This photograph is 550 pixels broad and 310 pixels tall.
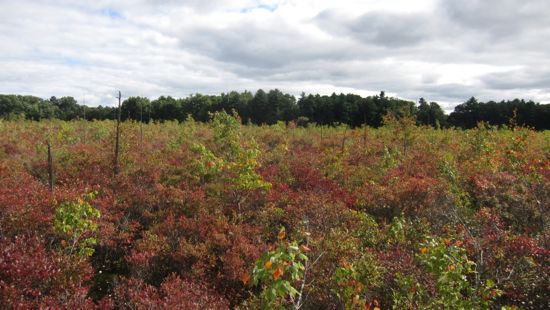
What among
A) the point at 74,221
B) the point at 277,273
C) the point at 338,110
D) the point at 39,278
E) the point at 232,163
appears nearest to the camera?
the point at 277,273

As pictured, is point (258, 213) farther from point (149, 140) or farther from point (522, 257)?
point (149, 140)

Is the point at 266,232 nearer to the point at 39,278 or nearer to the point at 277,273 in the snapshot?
the point at 39,278

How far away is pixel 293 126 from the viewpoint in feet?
61.3

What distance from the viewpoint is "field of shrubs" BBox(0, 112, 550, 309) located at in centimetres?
418

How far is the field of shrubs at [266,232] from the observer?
4176mm

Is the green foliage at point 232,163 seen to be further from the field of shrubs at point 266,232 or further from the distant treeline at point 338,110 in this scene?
the distant treeline at point 338,110

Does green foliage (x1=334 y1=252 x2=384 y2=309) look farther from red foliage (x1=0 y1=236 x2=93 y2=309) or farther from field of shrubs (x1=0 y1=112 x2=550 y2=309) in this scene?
red foliage (x1=0 y1=236 x2=93 y2=309)

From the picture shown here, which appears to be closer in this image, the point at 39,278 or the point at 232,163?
the point at 39,278

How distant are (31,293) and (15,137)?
11493 mm

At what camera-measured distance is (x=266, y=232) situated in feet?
21.1

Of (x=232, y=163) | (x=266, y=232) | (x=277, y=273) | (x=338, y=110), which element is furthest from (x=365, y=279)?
(x=338, y=110)

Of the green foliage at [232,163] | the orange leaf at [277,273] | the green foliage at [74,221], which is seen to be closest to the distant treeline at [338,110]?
the green foliage at [232,163]

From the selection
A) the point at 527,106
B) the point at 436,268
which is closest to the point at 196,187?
the point at 436,268

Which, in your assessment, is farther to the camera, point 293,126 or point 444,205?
point 293,126
